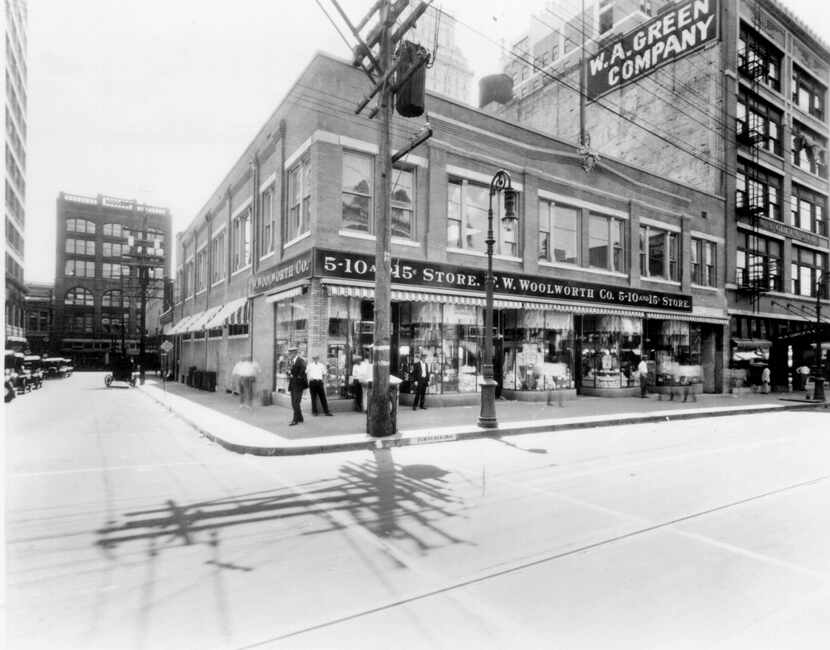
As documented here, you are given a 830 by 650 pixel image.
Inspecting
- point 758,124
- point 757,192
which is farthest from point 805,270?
point 758,124

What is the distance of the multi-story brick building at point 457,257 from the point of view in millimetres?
14625

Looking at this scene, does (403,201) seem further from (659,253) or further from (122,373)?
(122,373)

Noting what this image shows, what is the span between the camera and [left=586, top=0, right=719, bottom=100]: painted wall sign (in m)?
25.0

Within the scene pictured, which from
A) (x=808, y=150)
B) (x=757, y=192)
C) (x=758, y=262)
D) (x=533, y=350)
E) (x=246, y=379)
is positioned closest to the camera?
(x=246, y=379)

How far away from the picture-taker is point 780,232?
92.4 feet

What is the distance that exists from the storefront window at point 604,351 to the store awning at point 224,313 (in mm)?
13595

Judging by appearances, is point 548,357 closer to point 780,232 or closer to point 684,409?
point 684,409

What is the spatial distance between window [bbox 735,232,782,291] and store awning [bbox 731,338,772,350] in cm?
266

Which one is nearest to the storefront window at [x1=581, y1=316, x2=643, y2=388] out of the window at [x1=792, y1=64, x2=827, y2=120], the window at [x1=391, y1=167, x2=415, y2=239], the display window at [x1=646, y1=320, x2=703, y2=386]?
the display window at [x1=646, y1=320, x2=703, y2=386]

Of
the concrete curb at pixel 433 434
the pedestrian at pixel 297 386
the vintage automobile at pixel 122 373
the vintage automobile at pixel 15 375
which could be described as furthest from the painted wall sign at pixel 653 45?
the vintage automobile at pixel 122 373

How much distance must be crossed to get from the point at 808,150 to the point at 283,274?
107ft

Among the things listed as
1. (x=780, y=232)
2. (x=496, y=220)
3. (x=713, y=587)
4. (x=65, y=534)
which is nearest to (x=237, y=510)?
(x=65, y=534)

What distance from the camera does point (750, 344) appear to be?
25.9 meters

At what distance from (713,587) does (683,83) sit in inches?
1146
